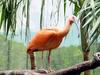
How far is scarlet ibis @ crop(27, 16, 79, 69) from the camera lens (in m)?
1.69

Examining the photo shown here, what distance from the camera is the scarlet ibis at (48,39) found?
169 cm

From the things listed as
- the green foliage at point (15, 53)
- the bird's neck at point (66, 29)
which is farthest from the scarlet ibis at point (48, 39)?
the green foliage at point (15, 53)

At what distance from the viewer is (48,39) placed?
5.60ft

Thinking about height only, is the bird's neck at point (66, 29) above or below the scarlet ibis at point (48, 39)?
above

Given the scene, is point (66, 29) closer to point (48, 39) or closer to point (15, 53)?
point (48, 39)

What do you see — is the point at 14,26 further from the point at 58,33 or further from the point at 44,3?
the point at 58,33

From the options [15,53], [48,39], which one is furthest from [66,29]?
[15,53]

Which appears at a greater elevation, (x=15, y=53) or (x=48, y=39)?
(x=48, y=39)

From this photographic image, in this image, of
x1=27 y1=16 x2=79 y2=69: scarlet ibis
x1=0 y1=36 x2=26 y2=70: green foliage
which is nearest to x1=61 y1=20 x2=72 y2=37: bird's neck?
x1=27 y1=16 x2=79 y2=69: scarlet ibis

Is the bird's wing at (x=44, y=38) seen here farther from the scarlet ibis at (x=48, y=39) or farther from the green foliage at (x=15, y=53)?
the green foliage at (x=15, y=53)

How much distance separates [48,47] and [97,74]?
1600 millimetres

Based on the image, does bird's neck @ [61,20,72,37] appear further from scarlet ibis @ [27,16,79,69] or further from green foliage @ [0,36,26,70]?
green foliage @ [0,36,26,70]

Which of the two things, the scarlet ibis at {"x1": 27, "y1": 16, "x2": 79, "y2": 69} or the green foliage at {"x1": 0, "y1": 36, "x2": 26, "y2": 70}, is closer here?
the scarlet ibis at {"x1": 27, "y1": 16, "x2": 79, "y2": 69}

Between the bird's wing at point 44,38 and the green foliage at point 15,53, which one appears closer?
the bird's wing at point 44,38
